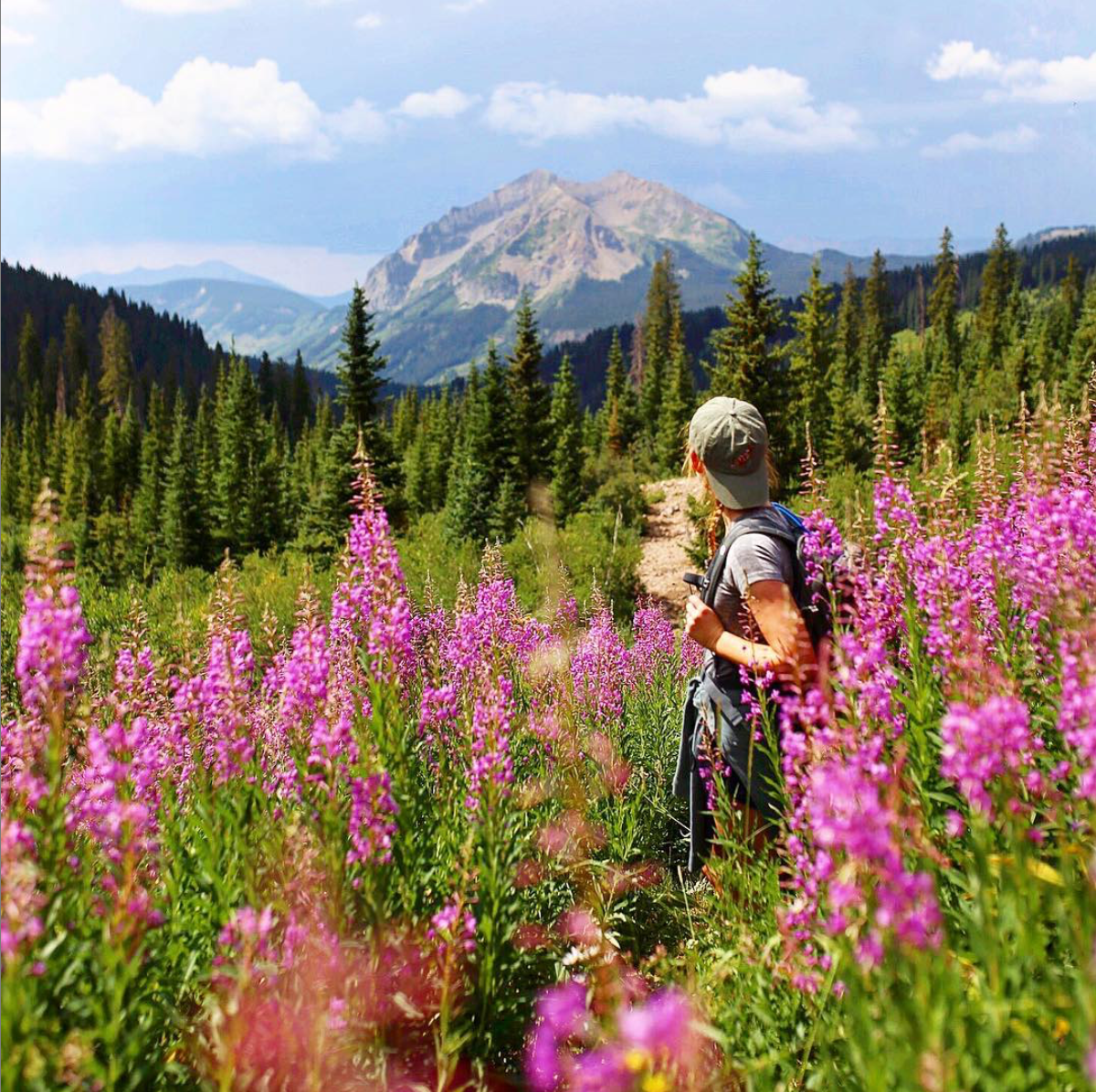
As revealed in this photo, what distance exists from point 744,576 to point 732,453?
0.64 metres

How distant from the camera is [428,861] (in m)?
3.37

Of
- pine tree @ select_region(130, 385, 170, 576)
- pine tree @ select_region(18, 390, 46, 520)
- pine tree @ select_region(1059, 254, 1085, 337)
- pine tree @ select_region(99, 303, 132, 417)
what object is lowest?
pine tree @ select_region(130, 385, 170, 576)

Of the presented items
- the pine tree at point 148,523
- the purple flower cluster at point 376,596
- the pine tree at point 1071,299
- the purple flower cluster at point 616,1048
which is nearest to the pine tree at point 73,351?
the pine tree at point 148,523

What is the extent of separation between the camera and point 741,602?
3768mm

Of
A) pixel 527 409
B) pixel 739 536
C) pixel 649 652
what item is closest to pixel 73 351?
pixel 527 409

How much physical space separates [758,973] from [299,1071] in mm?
1585

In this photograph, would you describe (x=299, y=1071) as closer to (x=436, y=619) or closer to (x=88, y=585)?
(x=436, y=619)

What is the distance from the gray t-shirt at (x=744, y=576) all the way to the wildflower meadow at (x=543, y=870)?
0.20 meters

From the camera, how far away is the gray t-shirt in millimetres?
3529

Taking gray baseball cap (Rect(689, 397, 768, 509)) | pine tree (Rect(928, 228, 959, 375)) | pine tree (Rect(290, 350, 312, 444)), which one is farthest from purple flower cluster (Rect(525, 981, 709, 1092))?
pine tree (Rect(290, 350, 312, 444))

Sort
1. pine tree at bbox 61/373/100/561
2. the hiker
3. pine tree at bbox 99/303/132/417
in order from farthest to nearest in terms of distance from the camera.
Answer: pine tree at bbox 99/303/132/417, pine tree at bbox 61/373/100/561, the hiker

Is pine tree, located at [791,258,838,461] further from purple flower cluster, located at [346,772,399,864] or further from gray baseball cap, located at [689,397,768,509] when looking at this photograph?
purple flower cluster, located at [346,772,399,864]

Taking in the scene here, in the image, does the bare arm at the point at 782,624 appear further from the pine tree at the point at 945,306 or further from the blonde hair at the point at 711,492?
the pine tree at the point at 945,306

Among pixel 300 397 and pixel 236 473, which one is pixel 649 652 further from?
pixel 300 397
